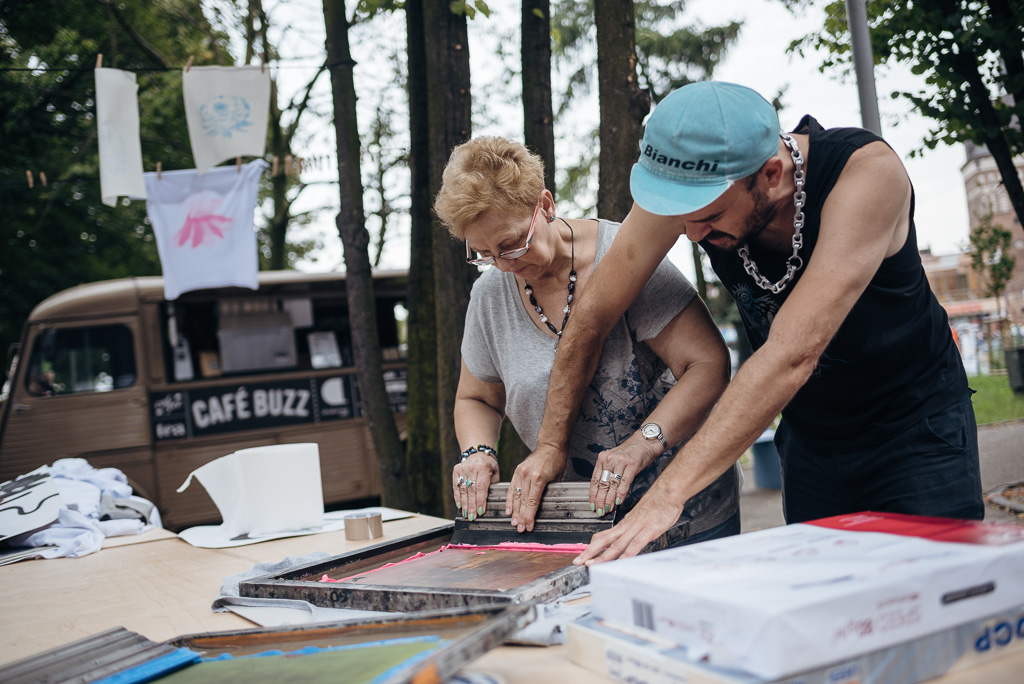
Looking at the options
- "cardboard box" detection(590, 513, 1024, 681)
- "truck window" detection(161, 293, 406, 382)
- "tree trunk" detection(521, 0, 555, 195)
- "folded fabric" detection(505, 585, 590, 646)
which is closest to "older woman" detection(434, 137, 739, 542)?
"folded fabric" detection(505, 585, 590, 646)

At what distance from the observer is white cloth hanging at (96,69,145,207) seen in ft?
19.1

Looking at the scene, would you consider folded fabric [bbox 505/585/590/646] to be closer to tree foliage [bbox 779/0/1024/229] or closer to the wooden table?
the wooden table

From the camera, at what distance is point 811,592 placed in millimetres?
749

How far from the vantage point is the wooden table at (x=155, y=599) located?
1.02m

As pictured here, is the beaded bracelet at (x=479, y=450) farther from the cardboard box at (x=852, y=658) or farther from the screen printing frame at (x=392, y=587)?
the cardboard box at (x=852, y=658)

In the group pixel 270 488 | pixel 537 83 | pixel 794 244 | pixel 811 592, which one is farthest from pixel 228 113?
pixel 811 592

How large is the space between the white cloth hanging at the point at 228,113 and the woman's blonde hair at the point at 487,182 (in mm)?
4493

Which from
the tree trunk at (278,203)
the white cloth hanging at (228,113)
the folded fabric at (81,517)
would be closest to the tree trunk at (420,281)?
the folded fabric at (81,517)

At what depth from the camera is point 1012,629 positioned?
892 millimetres

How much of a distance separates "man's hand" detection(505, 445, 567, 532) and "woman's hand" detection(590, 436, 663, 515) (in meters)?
0.14

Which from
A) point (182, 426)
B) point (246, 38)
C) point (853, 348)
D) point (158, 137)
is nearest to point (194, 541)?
point (853, 348)

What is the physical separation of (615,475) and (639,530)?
0.32 m

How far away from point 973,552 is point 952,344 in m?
0.96

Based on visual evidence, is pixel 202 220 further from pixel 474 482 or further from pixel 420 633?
pixel 420 633
